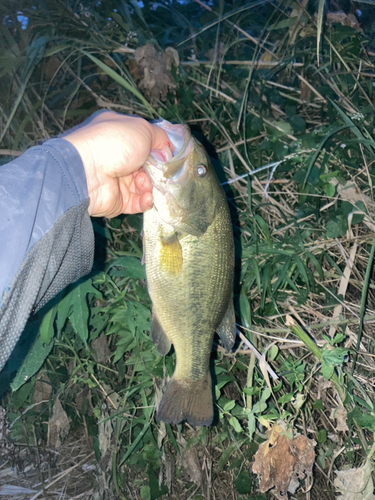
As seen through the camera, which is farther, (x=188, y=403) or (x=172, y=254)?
(x=188, y=403)

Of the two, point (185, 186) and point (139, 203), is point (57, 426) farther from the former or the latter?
point (185, 186)

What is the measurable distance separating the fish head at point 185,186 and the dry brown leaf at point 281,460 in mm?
1543

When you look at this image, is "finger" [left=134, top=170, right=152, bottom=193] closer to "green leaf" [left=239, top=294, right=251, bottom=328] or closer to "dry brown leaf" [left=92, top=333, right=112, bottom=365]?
"green leaf" [left=239, top=294, right=251, bottom=328]

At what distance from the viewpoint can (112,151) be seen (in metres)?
2.25

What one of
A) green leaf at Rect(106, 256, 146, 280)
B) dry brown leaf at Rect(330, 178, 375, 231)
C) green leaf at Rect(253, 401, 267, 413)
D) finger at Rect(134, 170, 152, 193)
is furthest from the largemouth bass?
dry brown leaf at Rect(330, 178, 375, 231)

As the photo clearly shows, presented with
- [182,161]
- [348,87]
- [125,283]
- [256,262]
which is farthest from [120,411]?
[348,87]

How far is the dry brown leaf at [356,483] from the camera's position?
9.71ft

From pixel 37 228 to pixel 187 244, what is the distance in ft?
2.87

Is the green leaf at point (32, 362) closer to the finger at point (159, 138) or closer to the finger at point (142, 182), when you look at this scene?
the finger at point (142, 182)

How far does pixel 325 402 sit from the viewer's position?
11.4ft

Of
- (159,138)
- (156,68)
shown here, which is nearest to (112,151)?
(159,138)

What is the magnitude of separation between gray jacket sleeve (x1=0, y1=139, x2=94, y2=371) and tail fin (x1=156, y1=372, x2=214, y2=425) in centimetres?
100

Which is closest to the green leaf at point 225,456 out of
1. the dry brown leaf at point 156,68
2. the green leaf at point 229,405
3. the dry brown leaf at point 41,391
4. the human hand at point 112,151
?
the green leaf at point 229,405

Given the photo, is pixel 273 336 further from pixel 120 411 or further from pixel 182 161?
pixel 182 161
